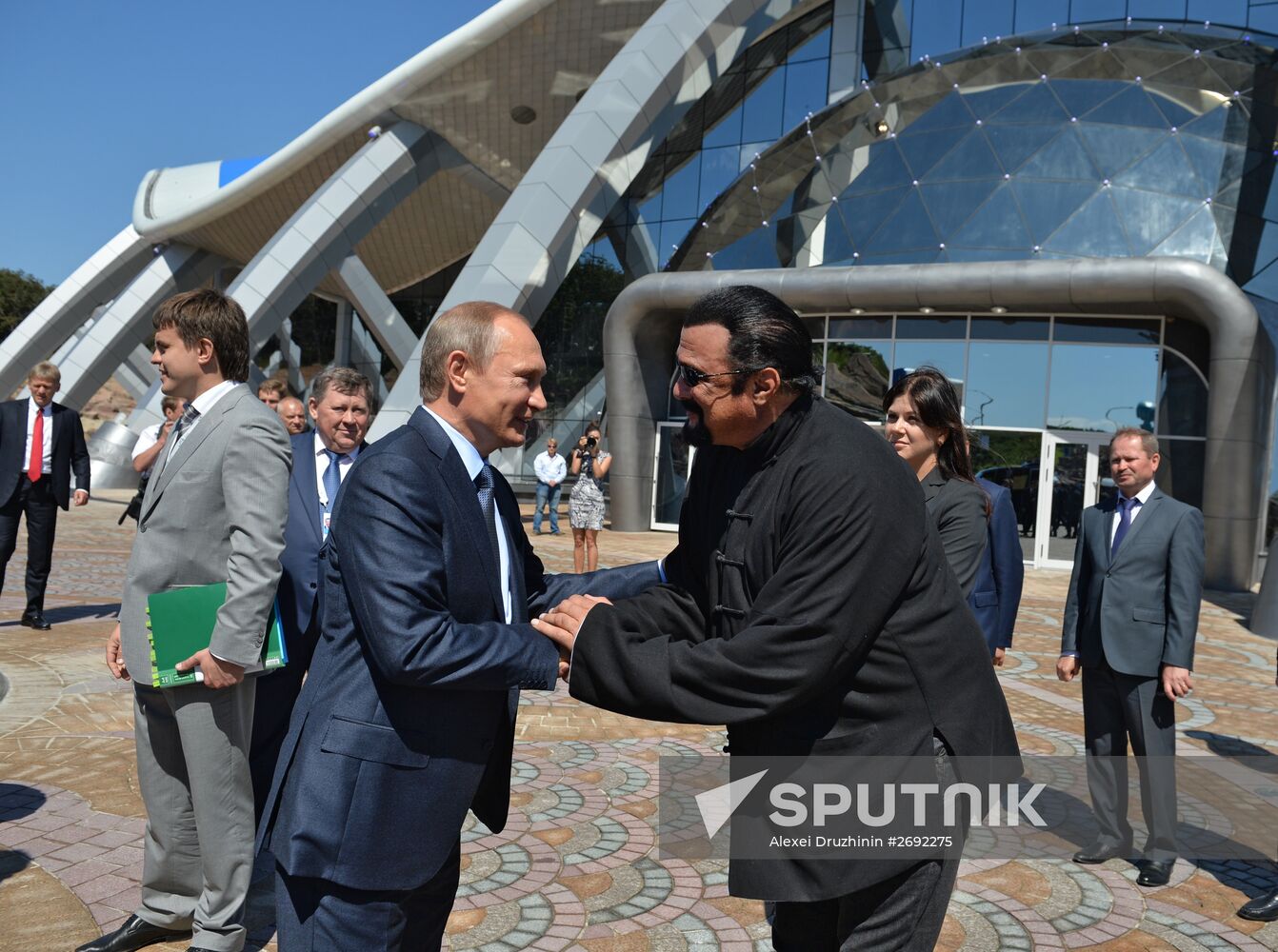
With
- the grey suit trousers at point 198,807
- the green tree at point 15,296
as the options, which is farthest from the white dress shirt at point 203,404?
the green tree at point 15,296

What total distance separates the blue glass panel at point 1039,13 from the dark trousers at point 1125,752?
2175 centimetres

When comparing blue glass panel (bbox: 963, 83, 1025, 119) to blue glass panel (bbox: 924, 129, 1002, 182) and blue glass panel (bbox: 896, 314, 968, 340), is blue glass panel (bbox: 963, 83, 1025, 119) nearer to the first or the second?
blue glass panel (bbox: 924, 129, 1002, 182)

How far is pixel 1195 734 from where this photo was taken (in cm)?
671

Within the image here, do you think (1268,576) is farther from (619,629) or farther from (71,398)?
(71,398)

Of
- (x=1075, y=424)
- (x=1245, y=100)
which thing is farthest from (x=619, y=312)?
(x=1245, y=100)

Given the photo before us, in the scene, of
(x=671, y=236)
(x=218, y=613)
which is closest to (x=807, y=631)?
(x=218, y=613)

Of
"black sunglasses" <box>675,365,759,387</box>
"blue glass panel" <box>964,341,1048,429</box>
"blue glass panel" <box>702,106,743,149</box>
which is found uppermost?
"blue glass panel" <box>702,106,743,149</box>

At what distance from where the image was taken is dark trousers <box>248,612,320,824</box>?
3.79m

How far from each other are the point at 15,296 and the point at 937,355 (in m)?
58.0

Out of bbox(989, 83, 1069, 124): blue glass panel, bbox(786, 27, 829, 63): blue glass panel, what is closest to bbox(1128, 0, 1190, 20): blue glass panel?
bbox(989, 83, 1069, 124): blue glass panel

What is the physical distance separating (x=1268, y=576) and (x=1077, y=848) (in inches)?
381

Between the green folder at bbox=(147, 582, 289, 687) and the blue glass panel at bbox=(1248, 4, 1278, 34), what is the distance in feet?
81.0

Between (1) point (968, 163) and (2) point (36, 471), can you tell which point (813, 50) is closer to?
(1) point (968, 163)

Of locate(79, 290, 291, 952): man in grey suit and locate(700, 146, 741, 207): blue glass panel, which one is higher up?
locate(700, 146, 741, 207): blue glass panel
